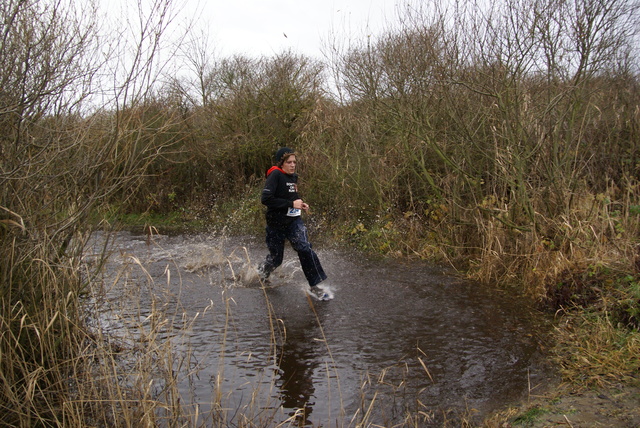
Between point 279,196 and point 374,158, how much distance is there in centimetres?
491

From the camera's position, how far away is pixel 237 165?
1605cm

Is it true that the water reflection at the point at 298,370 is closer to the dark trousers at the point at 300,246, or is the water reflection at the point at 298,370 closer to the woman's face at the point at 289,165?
the dark trousers at the point at 300,246

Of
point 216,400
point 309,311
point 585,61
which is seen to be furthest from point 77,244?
point 585,61

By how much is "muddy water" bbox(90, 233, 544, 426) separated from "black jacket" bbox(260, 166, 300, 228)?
1.06m

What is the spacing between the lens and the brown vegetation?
3.73 meters

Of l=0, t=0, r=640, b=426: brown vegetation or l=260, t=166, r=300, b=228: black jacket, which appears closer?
l=0, t=0, r=640, b=426: brown vegetation

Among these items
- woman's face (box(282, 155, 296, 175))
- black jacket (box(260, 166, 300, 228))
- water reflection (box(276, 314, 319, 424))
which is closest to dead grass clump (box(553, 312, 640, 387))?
water reflection (box(276, 314, 319, 424))

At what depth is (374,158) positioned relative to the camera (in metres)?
11.7

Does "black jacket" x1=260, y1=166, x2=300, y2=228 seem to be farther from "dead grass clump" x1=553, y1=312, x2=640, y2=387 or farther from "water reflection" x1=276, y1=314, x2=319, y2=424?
"dead grass clump" x1=553, y1=312, x2=640, y2=387

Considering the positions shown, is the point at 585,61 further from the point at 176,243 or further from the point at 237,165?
the point at 237,165

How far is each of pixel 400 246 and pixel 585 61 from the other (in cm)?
438

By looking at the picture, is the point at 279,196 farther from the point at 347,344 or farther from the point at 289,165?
the point at 347,344

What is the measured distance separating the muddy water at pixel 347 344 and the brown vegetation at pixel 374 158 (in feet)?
2.03

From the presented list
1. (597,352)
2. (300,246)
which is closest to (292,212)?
(300,246)
